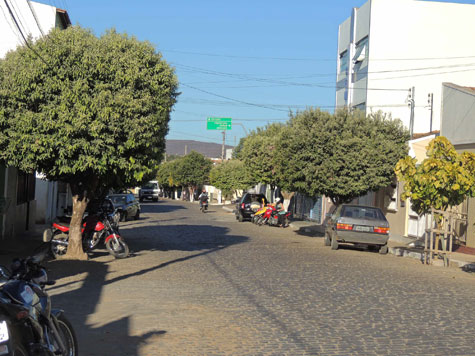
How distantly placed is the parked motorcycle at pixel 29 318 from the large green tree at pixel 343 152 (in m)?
20.8

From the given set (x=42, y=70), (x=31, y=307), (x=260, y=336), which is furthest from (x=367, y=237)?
(x=31, y=307)

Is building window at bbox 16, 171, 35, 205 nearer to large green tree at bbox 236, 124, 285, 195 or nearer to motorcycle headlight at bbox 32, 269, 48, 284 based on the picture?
motorcycle headlight at bbox 32, 269, 48, 284

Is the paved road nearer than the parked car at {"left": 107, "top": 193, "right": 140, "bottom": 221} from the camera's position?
Yes

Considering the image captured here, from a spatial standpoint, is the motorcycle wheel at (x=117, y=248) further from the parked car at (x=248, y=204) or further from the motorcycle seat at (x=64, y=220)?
the parked car at (x=248, y=204)

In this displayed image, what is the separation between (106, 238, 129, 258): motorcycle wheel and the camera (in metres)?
16.1

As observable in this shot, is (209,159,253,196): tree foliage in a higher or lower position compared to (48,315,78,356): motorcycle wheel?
higher

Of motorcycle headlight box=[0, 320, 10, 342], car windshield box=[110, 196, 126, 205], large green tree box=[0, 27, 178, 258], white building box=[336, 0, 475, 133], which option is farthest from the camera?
white building box=[336, 0, 475, 133]

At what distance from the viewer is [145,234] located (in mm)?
25016

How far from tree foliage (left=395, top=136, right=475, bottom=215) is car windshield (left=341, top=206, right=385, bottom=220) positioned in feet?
7.66

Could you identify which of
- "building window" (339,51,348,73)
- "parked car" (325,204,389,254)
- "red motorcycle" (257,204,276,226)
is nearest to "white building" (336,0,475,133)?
"building window" (339,51,348,73)

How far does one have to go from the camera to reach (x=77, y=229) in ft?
51.6

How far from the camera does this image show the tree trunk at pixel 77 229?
15.6 m

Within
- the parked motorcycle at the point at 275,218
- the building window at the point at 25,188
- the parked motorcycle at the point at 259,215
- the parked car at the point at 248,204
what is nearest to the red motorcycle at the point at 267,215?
the parked motorcycle at the point at 259,215

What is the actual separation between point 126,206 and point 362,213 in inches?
697
